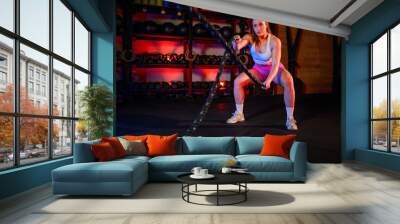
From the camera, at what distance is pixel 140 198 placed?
4.73 meters

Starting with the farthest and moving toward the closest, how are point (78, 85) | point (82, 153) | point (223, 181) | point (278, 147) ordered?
point (78, 85) → point (278, 147) → point (82, 153) → point (223, 181)

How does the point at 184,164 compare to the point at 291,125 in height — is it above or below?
below

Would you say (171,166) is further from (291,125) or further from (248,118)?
(291,125)

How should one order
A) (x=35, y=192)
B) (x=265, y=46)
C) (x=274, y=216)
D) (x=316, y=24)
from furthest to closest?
(x=265, y=46), (x=316, y=24), (x=35, y=192), (x=274, y=216)

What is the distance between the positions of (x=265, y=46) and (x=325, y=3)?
2.08 metres

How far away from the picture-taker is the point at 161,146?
6574 millimetres

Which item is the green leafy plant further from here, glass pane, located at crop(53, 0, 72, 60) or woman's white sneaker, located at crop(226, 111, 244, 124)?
woman's white sneaker, located at crop(226, 111, 244, 124)

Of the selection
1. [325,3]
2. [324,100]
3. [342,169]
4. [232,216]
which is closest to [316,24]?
[325,3]

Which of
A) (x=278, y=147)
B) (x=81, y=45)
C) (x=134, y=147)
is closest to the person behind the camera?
(x=278, y=147)

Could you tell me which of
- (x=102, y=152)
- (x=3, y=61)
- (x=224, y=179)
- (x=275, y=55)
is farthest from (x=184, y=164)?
(x=275, y=55)

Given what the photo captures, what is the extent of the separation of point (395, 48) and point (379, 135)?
2.04m

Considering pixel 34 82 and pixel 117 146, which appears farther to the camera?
pixel 117 146

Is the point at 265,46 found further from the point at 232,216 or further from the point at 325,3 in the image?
the point at 232,216

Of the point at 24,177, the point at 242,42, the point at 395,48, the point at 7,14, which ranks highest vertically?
the point at 242,42
